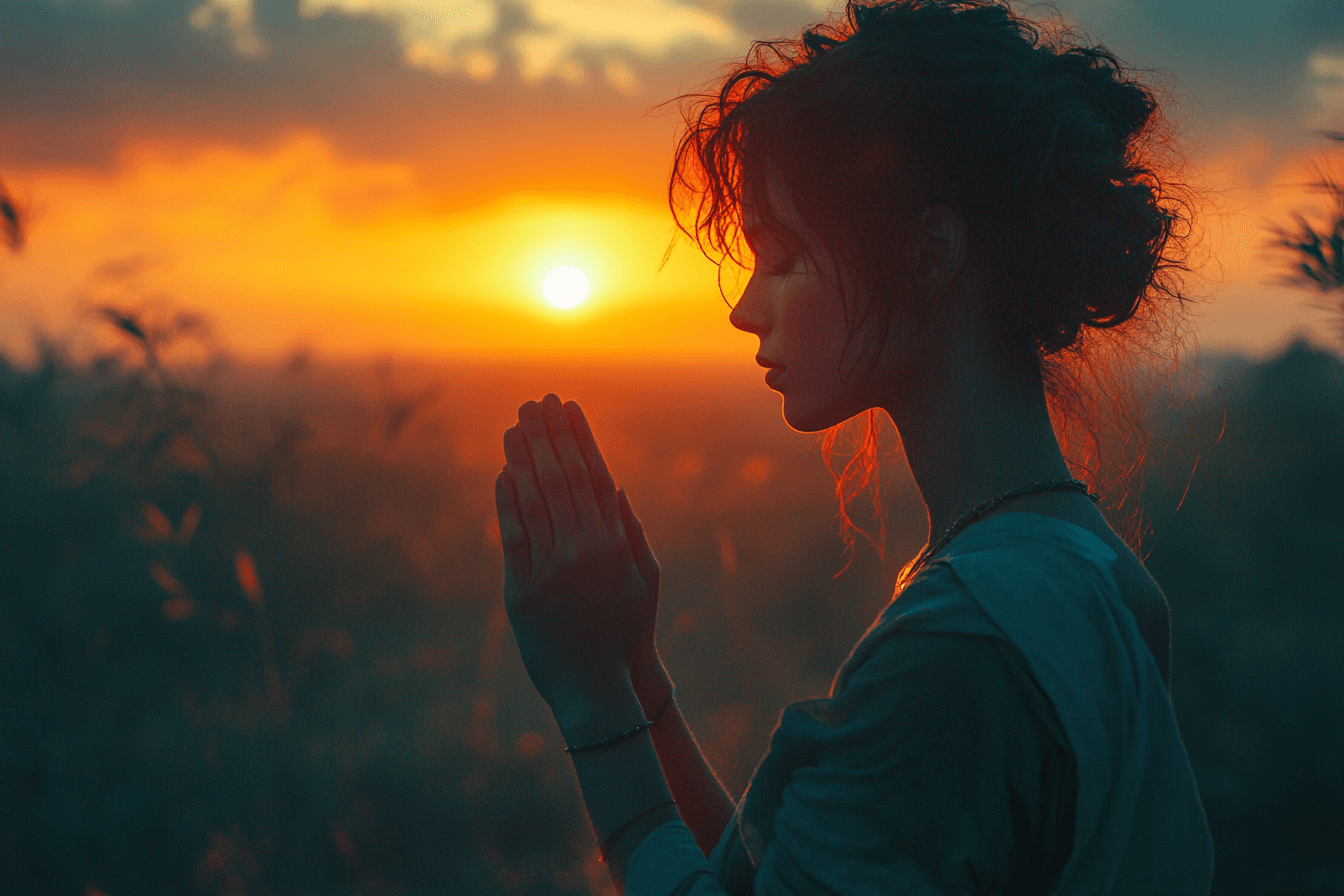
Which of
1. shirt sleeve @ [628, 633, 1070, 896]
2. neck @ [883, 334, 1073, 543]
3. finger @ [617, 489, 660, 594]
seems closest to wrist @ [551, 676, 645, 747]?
finger @ [617, 489, 660, 594]

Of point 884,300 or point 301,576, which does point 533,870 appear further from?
point 884,300

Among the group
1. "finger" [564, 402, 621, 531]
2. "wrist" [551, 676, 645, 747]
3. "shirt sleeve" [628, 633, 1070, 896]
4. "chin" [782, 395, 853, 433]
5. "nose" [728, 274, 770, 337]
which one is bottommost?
"shirt sleeve" [628, 633, 1070, 896]

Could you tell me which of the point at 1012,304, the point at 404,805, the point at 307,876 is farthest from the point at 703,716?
the point at 1012,304

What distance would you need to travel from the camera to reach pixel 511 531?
1.20 metres

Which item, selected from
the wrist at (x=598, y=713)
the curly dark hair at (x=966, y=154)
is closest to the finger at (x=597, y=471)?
the wrist at (x=598, y=713)

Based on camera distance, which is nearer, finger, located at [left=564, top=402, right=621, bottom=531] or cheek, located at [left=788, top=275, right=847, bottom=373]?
cheek, located at [left=788, top=275, right=847, bottom=373]

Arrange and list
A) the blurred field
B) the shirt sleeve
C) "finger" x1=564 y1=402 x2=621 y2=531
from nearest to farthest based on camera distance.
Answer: the shirt sleeve
"finger" x1=564 y1=402 x2=621 y2=531
the blurred field

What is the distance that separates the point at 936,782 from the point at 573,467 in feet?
2.11

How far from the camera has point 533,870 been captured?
564 cm

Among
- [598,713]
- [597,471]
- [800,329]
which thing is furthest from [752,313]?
[598,713]

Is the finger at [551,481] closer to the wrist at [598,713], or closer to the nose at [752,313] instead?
the wrist at [598,713]

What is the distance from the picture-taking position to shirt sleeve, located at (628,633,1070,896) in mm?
789

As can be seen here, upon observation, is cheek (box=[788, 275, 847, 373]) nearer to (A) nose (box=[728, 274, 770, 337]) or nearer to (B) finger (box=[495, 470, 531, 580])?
(A) nose (box=[728, 274, 770, 337])

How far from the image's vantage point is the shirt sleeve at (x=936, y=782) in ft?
2.59
